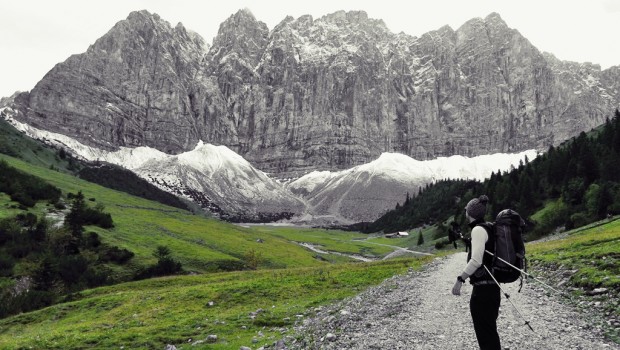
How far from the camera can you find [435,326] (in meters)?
18.3

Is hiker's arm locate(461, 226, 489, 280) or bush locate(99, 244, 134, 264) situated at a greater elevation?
hiker's arm locate(461, 226, 489, 280)

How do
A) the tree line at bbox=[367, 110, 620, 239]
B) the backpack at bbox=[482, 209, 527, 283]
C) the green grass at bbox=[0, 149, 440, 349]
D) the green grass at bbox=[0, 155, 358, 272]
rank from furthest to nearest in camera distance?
the tree line at bbox=[367, 110, 620, 239] → the green grass at bbox=[0, 155, 358, 272] → the green grass at bbox=[0, 149, 440, 349] → the backpack at bbox=[482, 209, 527, 283]

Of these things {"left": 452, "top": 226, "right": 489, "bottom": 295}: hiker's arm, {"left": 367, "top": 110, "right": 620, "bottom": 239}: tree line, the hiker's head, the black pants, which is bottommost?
the black pants

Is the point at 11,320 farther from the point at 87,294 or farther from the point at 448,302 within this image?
the point at 448,302

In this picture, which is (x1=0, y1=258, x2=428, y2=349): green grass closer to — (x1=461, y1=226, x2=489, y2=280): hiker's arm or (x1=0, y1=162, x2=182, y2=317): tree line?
(x1=0, y1=162, x2=182, y2=317): tree line

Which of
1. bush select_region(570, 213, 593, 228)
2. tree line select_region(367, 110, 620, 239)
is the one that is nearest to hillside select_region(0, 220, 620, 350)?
bush select_region(570, 213, 593, 228)

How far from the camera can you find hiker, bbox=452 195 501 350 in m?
11.8

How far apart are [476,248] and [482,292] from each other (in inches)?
50.0

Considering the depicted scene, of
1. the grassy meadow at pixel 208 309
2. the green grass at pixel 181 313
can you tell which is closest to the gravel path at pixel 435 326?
the grassy meadow at pixel 208 309

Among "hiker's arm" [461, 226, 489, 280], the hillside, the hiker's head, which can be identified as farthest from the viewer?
the hillside

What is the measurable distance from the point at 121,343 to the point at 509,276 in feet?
71.1

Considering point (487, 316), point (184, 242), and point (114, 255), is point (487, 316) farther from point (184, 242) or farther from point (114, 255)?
point (184, 242)

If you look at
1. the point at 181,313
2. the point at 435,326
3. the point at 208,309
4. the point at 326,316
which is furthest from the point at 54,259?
the point at 435,326

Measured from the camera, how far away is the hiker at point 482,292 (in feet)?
38.8
